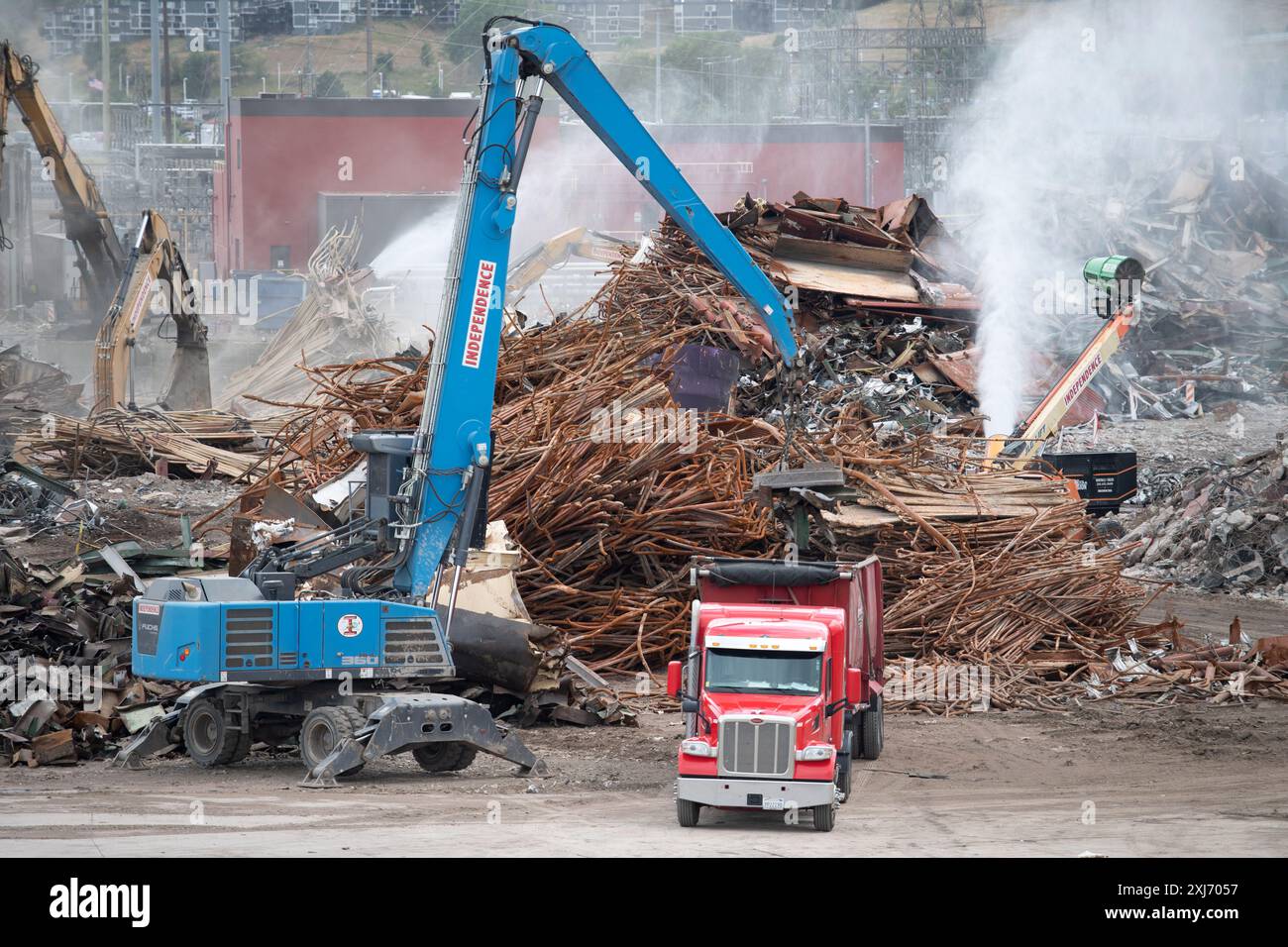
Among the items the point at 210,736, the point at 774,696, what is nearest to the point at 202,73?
the point at 210,736

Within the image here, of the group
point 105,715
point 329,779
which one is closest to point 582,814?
point 329,779

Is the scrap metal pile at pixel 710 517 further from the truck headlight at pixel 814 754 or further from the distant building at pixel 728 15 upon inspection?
the distant building at pixel 728 15

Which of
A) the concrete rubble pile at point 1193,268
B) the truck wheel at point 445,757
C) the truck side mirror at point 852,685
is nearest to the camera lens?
the truck side mirror at point 852,685

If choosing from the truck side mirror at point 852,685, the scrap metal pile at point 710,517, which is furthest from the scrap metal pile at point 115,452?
the truck side mirror at point 852,685

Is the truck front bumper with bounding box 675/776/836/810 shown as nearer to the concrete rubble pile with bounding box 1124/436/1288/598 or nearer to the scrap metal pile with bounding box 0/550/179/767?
the scrap metal pile with bounding box 0/550/179/767

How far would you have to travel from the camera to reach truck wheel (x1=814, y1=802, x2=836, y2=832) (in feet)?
31.7

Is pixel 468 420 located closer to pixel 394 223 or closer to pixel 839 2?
pixel 394 223

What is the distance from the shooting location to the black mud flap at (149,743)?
11.7 metres

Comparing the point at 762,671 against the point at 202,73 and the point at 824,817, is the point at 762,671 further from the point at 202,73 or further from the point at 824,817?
the point at 202,73

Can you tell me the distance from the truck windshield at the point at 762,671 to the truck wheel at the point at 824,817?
0.78m

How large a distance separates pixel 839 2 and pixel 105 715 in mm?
67841

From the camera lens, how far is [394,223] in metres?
49.0

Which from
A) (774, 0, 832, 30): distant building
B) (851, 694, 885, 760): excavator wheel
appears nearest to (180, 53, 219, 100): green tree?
(774, 0, 832, 30): distant building

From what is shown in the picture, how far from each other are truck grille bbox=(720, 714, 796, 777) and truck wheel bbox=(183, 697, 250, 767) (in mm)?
3901
